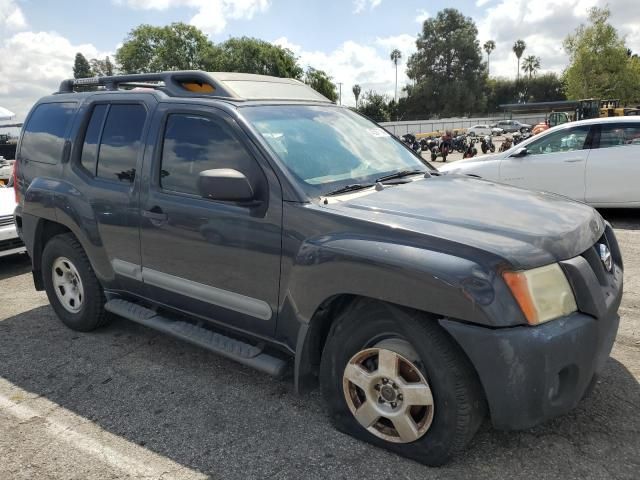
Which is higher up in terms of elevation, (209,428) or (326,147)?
(326,147)

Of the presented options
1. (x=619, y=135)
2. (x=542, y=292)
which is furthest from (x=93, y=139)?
(x=619, y=135)

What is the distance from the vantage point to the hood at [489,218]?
92.6 inches

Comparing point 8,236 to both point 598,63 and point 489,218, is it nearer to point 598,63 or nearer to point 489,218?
point 489,218

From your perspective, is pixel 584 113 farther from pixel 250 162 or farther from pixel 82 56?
pixel 82 56

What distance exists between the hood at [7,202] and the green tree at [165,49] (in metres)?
61.2

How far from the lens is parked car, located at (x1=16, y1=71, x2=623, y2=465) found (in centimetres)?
230

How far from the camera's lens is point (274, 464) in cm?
267

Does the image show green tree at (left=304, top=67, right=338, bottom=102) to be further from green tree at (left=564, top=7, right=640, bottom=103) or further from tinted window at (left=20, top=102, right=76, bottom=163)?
tinted window at (left=20, top=102, right=76, bottom=163)

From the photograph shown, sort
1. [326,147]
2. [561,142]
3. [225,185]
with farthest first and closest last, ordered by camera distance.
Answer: [561,142] → [326,147] → [225,185]

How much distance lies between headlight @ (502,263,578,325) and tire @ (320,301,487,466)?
361mm

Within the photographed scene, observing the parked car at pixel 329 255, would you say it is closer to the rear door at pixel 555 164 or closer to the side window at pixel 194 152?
the side window at pixel 194 152

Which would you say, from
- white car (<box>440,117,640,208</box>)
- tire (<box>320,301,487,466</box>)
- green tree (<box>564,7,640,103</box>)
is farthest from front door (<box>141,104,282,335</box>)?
green tree (<box>564,7,640,103</box>)

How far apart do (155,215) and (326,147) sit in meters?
1.17

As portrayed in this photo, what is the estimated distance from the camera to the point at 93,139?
4.05 metres
